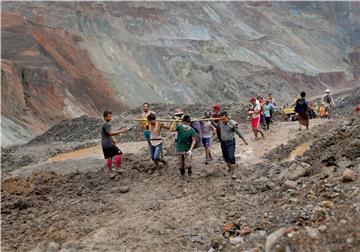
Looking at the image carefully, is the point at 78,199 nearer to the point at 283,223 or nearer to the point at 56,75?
the point at 283,223

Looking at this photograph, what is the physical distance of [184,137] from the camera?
1009 centimetres

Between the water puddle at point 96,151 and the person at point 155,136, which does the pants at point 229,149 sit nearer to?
the person at point 155,136

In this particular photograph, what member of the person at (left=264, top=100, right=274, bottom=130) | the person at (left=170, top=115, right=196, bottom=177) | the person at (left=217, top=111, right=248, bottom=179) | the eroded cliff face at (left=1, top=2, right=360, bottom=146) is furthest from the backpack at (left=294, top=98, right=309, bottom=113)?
the eroded cliff face at (left=1, top=2, right=360, bottom=146)

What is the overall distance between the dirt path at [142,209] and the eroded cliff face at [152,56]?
52.2 feet

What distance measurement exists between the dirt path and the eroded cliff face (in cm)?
1590

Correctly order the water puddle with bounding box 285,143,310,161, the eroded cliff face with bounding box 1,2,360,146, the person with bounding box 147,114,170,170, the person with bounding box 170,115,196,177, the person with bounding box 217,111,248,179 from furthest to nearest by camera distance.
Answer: the eroded cliff face with bounding box 1,2,360,146 → the water puddle with bounding box 285,143,310,161 → the person with bounding box 147,114,170,170 → the person with bounding box 217,111,248,179 → the person with bounding box 170,115,196,177

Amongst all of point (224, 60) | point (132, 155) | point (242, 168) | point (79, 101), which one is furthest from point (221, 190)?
point (224, 60)

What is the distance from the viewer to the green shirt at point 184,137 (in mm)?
10094

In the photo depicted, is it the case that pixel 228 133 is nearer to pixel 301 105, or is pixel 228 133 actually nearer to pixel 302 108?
pixel 301 105

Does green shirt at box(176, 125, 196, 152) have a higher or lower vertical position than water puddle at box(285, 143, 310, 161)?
higher

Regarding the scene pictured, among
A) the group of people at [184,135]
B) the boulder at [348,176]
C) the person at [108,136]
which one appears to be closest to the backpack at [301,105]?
the group of people at [184,135]

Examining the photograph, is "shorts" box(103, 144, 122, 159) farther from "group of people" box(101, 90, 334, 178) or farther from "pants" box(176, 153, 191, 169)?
"pants" box(176, 153, 191, 169)

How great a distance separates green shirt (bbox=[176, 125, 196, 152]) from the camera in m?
10.1

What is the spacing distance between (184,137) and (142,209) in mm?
1736
